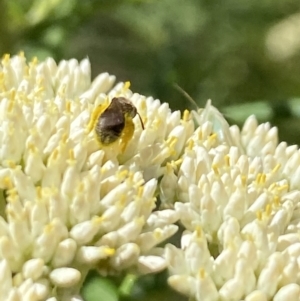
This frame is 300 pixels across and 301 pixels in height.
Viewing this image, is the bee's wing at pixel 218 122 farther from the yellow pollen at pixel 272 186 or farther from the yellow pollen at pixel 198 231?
the yellow pollen at pixel 198 231

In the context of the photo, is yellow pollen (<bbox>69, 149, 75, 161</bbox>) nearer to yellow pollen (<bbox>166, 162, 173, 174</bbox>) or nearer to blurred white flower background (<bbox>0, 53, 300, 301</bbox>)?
blurred white flower background (<bbox>0, 53, 300, 301</bbox>)

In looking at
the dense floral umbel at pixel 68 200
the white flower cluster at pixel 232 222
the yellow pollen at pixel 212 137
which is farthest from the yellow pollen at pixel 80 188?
the yellow pollen at pixel 212 137

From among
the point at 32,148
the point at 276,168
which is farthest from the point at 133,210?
the point at 276,168

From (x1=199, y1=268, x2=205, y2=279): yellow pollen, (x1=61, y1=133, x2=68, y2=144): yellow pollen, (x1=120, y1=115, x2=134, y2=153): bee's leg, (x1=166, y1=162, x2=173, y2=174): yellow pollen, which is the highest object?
(x1=120, y1=115, x2=134, y2=153): bee's leg

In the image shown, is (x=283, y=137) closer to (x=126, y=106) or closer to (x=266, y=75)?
(x=266, y=75)

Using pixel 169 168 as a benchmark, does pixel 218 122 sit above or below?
above

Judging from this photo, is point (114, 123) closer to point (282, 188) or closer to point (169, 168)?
point (169, 168)

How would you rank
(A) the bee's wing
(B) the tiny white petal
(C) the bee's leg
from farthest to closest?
(A) the bee's wing
(C) the bee's leg
(B) the tiny white petal

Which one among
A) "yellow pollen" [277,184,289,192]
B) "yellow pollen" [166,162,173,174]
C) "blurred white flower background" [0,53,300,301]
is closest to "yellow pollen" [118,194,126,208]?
"blurred white flower background" [0,53,300,301]
